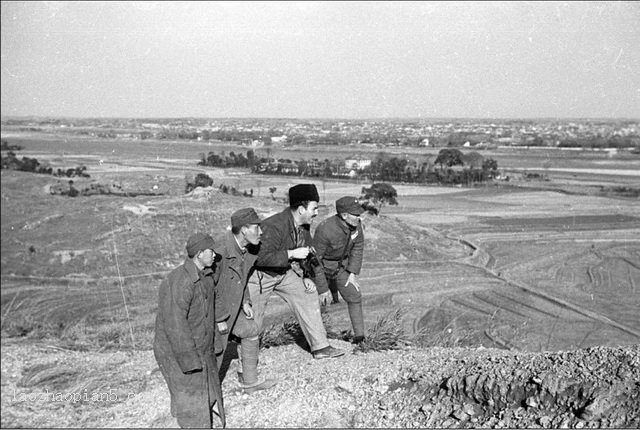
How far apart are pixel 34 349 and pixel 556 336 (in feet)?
29.5

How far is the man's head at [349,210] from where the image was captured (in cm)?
619

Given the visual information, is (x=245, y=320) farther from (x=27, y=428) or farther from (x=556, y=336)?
(x=556, y=336)

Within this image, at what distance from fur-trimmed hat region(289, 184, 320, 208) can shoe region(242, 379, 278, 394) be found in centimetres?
167

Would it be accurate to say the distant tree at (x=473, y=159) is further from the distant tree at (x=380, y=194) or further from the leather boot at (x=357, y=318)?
the leather boot at (x=357, y=318)

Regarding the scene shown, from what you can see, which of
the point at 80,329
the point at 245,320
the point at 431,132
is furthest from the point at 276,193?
the point at 245,320

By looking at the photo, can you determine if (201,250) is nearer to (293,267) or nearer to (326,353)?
(293,267)

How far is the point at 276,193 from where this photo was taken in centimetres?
1588

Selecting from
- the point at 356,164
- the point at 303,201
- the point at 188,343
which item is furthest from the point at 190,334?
the point at 356,164

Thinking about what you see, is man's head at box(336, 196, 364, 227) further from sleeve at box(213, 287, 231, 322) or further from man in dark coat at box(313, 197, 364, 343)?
sleeve at box(213, 287, 231, 322)

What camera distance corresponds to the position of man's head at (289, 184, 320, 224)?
573 cm

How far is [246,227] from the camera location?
16.6ft

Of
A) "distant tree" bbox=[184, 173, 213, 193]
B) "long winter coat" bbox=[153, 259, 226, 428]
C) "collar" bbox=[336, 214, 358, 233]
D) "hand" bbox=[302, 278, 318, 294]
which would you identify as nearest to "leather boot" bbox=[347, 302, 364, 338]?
"hand" bbox=[302, 278, 318, 294]

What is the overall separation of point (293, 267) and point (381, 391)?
143 cm

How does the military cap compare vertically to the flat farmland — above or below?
above
